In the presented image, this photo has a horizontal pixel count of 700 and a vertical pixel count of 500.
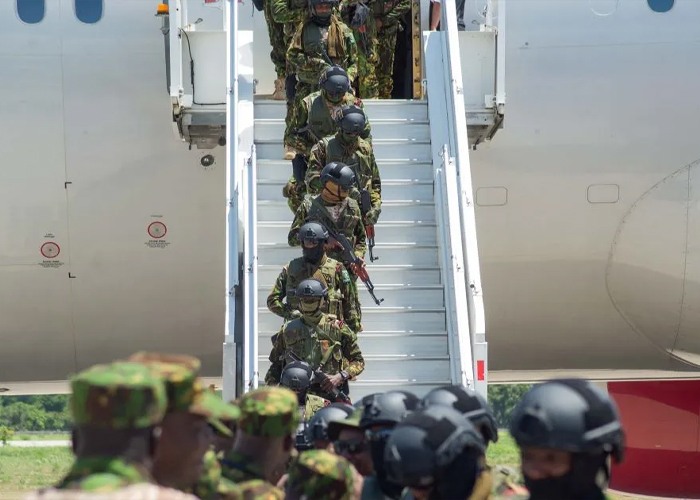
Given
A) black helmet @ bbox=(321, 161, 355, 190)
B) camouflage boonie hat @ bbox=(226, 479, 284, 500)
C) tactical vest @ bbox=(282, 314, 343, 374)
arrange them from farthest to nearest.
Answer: black helmet @ bbox=(321, 161, 355, 190)
tactical vest @ bbox=(282, 314, 343, 374)
camouflage boonie hat @ bbox=(226, 479, 284, 500)

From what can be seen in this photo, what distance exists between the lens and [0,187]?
1212cm

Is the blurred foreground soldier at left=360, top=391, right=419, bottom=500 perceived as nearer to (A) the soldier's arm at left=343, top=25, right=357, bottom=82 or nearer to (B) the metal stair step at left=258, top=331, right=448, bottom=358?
(B) the metal stair step at left=258, top=331, right=448, bottom=358

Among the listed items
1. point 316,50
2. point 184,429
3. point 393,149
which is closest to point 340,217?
point 316,50

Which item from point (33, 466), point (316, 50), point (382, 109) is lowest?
point (33, 466)

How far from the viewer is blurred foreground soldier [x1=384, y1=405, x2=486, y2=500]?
13.2ft

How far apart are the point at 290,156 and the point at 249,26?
2113 millimetres

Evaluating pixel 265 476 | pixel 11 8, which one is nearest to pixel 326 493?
pixel 265 476

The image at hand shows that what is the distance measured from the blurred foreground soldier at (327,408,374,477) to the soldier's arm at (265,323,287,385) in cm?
352

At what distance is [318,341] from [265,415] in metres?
4.26

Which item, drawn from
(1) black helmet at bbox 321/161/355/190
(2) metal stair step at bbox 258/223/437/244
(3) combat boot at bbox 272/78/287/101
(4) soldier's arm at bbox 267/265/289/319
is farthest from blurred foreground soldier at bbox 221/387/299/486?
(3) combat boot at bbox 272/78/287/101

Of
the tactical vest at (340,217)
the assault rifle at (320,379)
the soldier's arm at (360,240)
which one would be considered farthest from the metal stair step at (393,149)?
the assault rifle at (320,379)

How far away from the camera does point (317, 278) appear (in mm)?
9289

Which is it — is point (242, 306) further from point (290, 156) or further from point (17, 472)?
point (17, 472)

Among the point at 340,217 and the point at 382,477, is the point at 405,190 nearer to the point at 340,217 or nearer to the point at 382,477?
the point at 340,217
